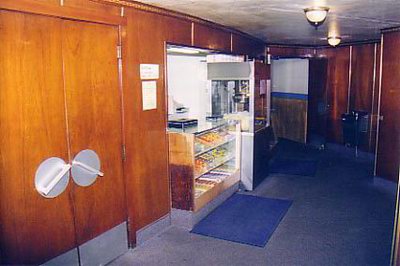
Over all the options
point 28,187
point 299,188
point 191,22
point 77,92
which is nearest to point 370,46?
point 299,188

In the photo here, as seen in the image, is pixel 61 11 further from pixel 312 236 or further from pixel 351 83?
pixel 351 83

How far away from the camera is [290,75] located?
10258 millimetres

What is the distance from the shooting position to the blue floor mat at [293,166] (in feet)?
23.1

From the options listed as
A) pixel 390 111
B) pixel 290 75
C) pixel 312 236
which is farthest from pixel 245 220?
pixel 290 75

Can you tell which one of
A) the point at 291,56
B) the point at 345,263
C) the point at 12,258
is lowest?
the point at 345,263

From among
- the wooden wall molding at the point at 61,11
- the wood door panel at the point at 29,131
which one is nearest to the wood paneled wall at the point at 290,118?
the wooden wall molding at the point at 61,11

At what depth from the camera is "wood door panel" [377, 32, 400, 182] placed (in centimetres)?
581

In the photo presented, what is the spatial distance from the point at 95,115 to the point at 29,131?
70cm

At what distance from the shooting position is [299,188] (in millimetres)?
6059

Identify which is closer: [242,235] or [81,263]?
[81,263]

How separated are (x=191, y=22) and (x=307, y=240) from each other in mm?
2987

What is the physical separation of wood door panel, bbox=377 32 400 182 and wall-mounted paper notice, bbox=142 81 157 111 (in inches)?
155

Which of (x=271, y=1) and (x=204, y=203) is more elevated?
(x=271, y=1)

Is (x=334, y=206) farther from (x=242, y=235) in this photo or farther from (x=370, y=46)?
(x=370, y=46)
